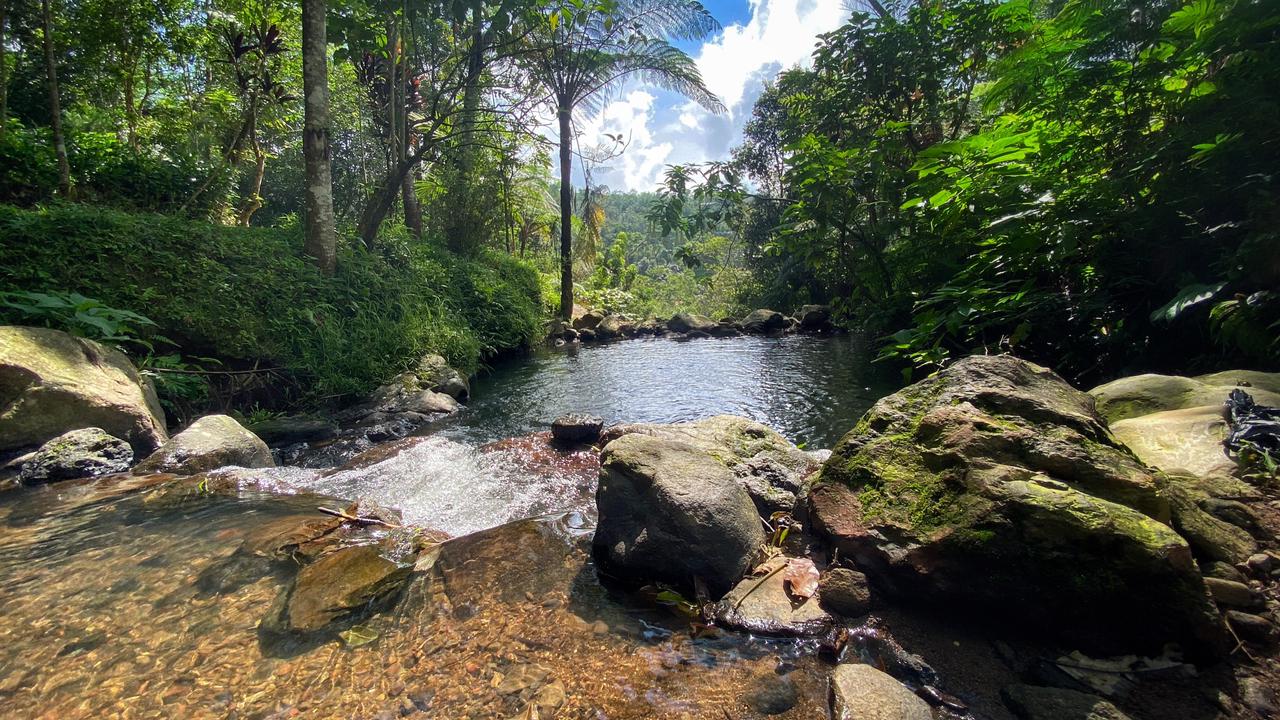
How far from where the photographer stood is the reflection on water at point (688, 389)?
20.3ft

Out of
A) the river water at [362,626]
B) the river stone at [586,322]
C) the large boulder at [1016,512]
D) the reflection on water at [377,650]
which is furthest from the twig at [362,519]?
the river stone at [586,322]

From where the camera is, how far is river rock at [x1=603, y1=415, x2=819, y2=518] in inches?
131

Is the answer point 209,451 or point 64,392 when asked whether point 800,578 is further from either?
point 64,392

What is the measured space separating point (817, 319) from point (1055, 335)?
1125cm

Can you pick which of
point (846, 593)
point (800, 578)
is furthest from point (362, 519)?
point (846, 593)

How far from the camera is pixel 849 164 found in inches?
257

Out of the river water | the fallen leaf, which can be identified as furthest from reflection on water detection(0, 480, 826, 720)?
the fallen leaf

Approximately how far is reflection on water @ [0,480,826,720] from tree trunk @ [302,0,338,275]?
6.38 m

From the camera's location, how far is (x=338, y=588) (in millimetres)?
2555

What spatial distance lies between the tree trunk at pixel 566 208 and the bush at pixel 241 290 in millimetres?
6592

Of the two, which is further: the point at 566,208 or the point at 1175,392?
the point at 566,208

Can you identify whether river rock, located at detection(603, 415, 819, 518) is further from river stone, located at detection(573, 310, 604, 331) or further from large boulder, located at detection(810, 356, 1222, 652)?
river stone, located at detection(573, 310, 604, 331)

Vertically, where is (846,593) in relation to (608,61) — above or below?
below

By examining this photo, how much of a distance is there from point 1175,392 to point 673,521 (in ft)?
9.90
